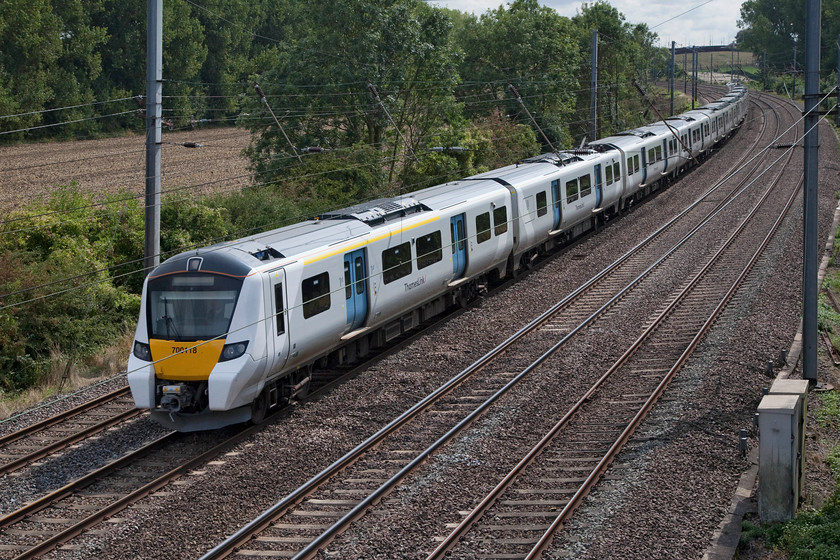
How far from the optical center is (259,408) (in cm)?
1324

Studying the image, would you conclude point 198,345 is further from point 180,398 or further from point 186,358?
point 180,398

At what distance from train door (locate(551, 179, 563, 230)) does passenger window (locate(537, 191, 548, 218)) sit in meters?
0.53

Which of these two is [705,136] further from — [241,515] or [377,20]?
[241,515]

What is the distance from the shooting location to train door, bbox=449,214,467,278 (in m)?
18.6

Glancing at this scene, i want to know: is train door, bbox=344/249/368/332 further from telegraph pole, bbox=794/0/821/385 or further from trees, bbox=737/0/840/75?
trees, bbox=737/0/840/75

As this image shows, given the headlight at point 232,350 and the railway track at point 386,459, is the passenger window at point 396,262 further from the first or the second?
the headlight at point 232,350

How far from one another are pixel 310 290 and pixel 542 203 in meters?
11.1

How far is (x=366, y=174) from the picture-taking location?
29.7 meters

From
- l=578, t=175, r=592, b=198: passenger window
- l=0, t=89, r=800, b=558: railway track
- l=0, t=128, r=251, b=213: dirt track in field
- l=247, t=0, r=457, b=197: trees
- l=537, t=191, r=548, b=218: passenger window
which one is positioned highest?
l=247, t=0, r=457, b=197: trees

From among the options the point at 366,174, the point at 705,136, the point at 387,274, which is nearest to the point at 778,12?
the point at 705,136

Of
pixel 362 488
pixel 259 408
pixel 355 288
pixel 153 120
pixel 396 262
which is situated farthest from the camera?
pixel 396 262

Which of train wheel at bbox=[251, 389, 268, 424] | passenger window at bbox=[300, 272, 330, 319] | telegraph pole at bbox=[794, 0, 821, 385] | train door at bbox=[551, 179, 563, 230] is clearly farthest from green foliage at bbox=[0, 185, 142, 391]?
telegraph pole at bbox=[794, 0, 821, 385]

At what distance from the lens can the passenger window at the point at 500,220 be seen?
20578 millimetres

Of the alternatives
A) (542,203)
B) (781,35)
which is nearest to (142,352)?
(542,203)
